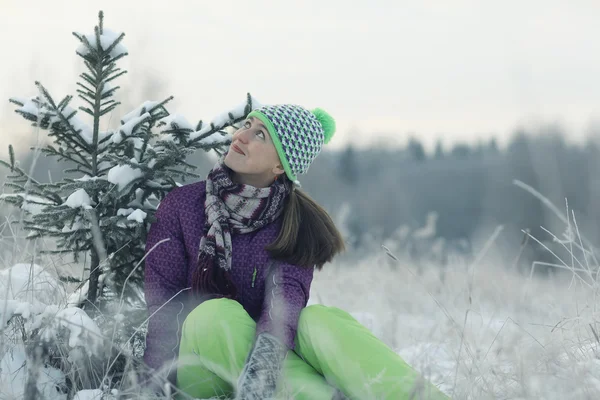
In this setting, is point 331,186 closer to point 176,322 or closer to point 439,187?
point 439,187

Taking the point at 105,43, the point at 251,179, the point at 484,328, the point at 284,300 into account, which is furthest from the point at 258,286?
the point at 484,328

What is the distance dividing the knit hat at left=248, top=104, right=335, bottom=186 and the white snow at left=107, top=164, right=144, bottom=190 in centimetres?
58

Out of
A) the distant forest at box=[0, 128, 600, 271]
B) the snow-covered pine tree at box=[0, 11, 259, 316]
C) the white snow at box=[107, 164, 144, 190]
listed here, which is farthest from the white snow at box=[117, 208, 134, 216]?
the distant forest at box=[0, 128, 600, 271]

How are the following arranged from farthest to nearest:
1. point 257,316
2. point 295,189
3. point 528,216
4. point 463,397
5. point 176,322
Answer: point 528,216 < point 295,189 < point 257,316 < point 176,322 < point 463,397

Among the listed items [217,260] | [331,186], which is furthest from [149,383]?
[331,186]

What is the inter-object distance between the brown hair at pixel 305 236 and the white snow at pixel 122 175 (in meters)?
0.65

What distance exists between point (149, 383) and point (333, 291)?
3.94 m

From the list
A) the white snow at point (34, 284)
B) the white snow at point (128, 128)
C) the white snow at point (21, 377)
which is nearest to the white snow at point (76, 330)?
the white snow at point (21, 377)

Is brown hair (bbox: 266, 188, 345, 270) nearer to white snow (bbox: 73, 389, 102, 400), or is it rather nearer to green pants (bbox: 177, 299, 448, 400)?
green pants (bbox: 177, 299, 448, 400)

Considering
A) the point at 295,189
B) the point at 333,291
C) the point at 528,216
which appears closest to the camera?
the point at 295,189

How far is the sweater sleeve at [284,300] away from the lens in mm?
2457

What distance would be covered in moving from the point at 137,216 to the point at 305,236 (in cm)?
75

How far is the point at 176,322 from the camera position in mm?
2590

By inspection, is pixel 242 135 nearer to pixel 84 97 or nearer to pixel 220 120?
pixel 220 120
